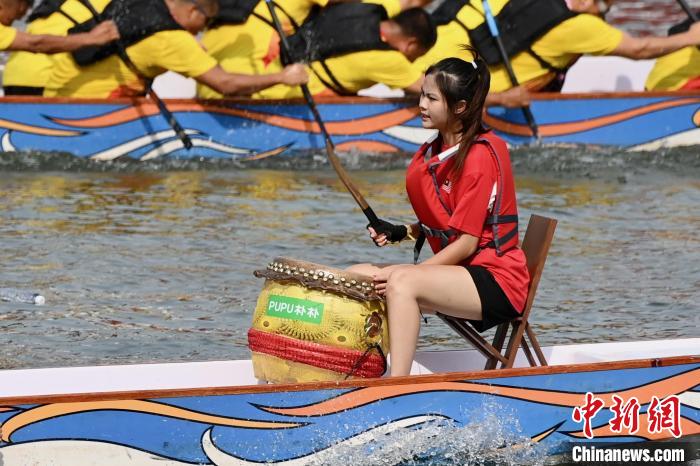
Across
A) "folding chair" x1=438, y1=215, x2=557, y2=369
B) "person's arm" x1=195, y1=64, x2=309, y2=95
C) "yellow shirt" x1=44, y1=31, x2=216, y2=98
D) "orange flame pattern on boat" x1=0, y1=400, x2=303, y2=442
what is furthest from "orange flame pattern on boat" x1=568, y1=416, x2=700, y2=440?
"yellow shirt" x1=44, y1=31, x2=216, y2=98

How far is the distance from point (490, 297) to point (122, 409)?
1.37 m

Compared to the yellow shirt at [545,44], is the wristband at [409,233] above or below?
above

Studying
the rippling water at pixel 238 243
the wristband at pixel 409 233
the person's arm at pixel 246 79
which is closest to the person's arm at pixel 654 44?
the rippling water at pixel 238 243

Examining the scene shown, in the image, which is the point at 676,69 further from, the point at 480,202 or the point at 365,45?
the point at 480,202

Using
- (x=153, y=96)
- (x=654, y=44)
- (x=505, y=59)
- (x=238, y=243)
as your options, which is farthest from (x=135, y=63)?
(x=654, y=44)

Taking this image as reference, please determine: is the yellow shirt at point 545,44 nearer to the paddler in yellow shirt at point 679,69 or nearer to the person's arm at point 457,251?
the paddler in yellow shirt at point 679,69

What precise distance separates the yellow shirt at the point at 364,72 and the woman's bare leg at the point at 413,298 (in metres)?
6.45

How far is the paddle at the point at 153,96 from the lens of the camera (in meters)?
11.1

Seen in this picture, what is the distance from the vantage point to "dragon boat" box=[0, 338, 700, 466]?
15.2 feet

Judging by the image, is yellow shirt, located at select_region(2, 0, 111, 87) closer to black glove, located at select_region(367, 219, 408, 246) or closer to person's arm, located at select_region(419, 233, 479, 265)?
black glove, located at select_region(367, 219, 408, 246)

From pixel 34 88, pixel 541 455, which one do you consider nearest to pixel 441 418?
pixel 541 455

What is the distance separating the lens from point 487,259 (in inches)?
205

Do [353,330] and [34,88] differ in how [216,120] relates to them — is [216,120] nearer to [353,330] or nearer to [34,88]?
[34,88]

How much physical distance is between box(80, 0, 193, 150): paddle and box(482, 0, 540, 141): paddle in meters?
2.65
